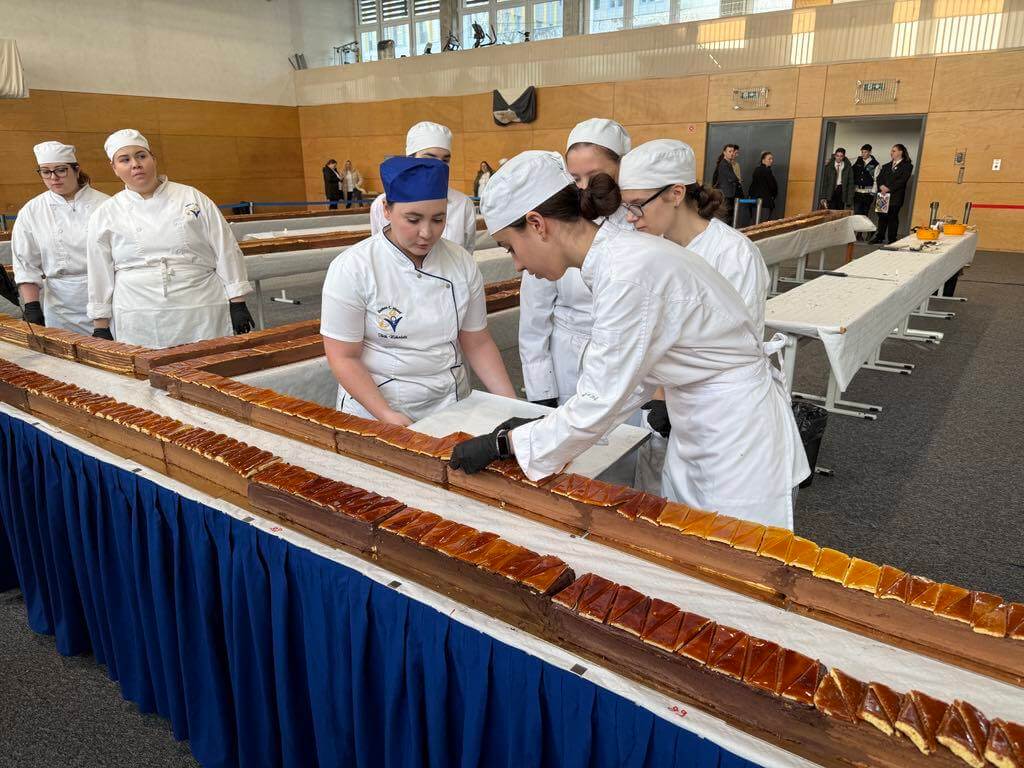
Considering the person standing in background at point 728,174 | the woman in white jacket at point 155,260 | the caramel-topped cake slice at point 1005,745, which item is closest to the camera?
the caramel-topped cake slice at point 1005,745

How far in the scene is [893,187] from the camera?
8547 mm

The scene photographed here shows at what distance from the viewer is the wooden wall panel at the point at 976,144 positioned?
8.22 metres

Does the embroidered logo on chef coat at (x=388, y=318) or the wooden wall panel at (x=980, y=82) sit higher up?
the wooden wall panel at (x=980, y=82)

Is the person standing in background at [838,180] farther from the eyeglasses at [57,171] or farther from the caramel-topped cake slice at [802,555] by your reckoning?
the caramel-topped cake slice at [802,555]

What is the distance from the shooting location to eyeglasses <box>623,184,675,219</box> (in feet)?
5.44

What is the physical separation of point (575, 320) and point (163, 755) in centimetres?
148

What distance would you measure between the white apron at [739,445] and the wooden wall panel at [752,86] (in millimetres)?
9507

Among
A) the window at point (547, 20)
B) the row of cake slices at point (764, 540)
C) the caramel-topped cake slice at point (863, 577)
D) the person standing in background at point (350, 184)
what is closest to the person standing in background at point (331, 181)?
the person standing in background at point (350, 184)

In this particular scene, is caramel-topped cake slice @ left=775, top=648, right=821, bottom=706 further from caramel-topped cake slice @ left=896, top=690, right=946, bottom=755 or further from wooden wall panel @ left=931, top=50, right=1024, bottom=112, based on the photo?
wooden wall panel @ left=931, top=50, right=1024, bottom=112

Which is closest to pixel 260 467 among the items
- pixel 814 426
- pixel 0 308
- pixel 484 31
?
pixel 814 426

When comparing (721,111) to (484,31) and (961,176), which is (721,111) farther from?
(484,31)

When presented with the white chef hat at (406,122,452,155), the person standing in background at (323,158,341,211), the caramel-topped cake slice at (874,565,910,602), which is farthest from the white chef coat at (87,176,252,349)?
the person standing in background at (323,158,341,211)

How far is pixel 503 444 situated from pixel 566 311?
1.01 metres

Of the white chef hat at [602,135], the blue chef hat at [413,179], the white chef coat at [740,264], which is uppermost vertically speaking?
the white chef hat at [602,135]
